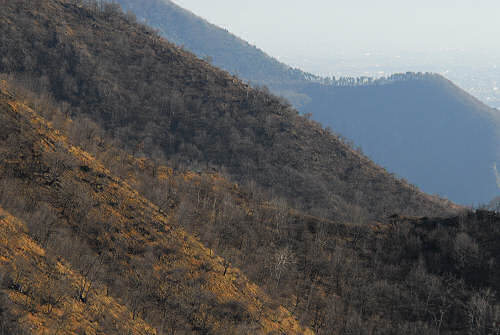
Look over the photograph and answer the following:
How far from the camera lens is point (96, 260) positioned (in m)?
21.3

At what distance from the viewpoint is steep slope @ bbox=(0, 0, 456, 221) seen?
83188 mm

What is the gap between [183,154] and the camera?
85.3 meters

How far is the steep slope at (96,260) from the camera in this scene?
15727 mm

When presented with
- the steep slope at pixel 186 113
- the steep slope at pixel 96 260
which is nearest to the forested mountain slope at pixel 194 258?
the steep slope at pixel 96 260

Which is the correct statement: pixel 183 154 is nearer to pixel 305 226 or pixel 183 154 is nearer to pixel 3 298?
pixel 305 226

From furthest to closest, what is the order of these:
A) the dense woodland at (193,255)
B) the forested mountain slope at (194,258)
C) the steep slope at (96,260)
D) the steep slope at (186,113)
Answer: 1. the steep slope at (186,113)
2. the dense woodland at (193,255)
3. the forested mountain slope at (194,258)
4. the steep slope at (96,260)

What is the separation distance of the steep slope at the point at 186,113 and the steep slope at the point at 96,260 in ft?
155

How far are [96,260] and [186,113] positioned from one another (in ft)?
253

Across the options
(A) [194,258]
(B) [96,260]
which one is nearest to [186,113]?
(A) [194,258]

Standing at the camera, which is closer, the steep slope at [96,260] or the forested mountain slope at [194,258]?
the steep slope at [96,260]

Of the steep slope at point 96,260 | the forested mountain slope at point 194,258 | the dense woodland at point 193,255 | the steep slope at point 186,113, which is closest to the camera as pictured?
the steep slope at point 96,260

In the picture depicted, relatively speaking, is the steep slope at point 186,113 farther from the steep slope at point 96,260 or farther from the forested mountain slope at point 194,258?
the steep slope at point 96,260

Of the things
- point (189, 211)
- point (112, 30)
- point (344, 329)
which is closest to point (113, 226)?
point (189, 211)

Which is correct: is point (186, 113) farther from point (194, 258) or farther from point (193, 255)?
point (194, 258)
